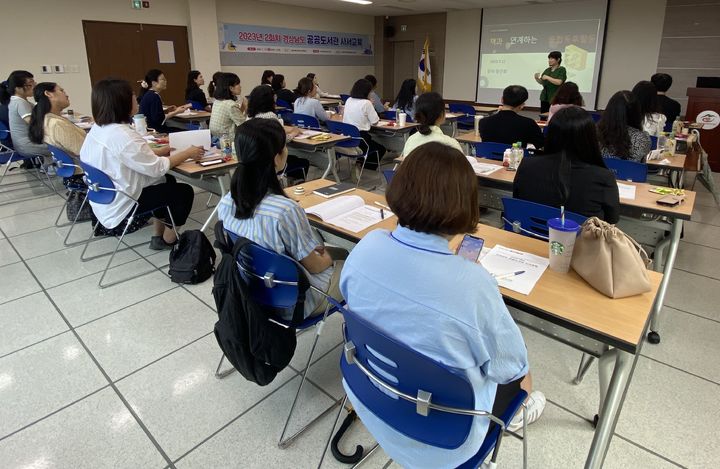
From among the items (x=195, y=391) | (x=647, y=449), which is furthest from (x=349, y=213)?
(x=647, y=449)

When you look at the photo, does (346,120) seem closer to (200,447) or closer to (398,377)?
(200,447)

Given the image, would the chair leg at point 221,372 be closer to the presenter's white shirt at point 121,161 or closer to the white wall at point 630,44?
the presenter's white shirt at point 121,161

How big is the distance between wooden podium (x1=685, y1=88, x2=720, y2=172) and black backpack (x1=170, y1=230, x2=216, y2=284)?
248 inches

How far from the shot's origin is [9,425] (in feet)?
6.09

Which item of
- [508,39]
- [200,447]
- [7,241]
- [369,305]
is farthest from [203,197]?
[508,39]

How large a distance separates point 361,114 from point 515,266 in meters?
3.92

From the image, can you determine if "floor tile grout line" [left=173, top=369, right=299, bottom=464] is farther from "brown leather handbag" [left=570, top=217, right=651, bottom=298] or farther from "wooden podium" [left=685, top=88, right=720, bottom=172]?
"wooden podium" [left=685, top=88, right=720, bottom=172]

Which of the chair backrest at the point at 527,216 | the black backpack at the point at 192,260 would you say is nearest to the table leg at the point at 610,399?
the chair backrest at the point at 527,216

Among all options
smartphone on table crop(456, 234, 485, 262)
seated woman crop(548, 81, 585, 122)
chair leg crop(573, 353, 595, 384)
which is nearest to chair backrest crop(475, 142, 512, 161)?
seated woman crop(548, 81, 585, 122)

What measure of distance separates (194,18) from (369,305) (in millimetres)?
9214

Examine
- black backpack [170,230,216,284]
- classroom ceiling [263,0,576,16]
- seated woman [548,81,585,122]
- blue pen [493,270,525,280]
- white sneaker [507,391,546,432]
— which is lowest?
white sneaker [507,391,546,432]

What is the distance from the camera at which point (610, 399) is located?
4.18 feet

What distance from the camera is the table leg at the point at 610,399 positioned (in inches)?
49.8

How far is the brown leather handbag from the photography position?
4.37ft
